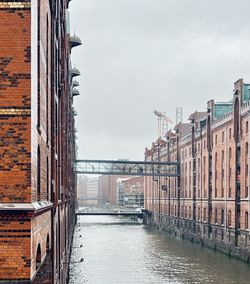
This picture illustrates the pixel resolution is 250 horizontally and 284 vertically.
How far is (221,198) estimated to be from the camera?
168 feet

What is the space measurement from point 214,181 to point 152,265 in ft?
53.5

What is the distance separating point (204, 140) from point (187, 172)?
11278 millimetres

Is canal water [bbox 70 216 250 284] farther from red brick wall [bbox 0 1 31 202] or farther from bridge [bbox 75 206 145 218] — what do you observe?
bridge [bbox 75 206 145 218]

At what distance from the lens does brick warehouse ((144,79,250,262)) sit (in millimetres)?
44281

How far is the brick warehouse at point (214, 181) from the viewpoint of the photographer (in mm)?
44281

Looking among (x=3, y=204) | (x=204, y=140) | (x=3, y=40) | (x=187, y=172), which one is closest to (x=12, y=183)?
(x=3, y=204)

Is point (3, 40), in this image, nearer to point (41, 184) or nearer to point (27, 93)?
point (27, 93)

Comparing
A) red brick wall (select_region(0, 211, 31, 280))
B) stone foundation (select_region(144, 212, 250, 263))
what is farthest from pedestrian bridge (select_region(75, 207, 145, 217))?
red brick wall (select_region(0, 211, 31, 280))

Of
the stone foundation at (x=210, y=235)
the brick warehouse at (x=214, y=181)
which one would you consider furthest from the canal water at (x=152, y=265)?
the brick warehouse at (x=214, y=181)

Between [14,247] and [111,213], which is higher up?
[14,247]

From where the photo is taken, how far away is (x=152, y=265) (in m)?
40.7

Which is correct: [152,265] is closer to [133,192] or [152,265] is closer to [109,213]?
[109,213]

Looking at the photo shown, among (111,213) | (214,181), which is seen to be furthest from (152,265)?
(111,213)

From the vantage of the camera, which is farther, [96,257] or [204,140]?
[204,140]
